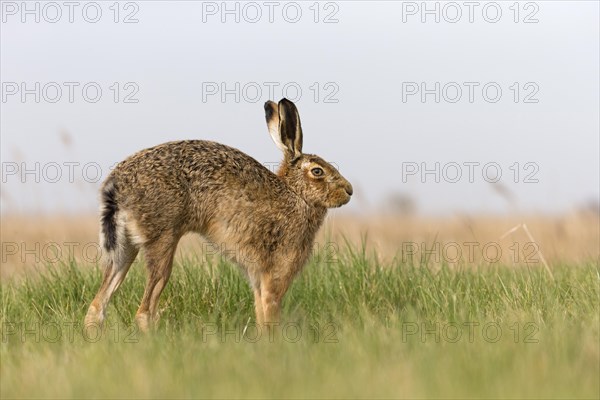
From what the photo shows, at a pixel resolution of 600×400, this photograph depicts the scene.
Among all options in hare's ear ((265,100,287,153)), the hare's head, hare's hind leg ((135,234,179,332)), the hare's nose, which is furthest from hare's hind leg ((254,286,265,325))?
hare's ear ((265,100,287,153))

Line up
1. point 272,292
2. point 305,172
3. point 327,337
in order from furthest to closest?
1. point 305,172
2. point 272,292
3. point 327,337

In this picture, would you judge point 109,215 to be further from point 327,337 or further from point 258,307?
point 327,337

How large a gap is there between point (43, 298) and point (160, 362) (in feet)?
11.4

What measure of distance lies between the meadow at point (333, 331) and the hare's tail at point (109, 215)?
684mm

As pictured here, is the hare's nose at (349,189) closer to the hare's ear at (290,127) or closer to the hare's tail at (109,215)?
the hare's ear at (290,127)

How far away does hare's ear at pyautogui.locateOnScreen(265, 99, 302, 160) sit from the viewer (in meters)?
8.00

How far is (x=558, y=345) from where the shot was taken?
5.73 m

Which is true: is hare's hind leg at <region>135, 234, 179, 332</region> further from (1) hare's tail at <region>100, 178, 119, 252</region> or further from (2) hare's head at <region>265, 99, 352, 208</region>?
(2) hare's head at <region>265, 99, 352, 208</region>

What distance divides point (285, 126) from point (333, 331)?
205cm

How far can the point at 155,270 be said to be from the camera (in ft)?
23.9

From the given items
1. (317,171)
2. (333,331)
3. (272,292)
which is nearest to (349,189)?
(317,171)

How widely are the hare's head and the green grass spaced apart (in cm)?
84

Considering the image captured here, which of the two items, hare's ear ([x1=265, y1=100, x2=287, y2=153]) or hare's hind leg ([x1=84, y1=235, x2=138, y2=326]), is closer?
hare's hind leg ([x1=84, y1=235, x2=138, y2=326])

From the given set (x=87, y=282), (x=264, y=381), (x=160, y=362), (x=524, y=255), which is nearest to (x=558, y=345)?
(x=264, y=381)
